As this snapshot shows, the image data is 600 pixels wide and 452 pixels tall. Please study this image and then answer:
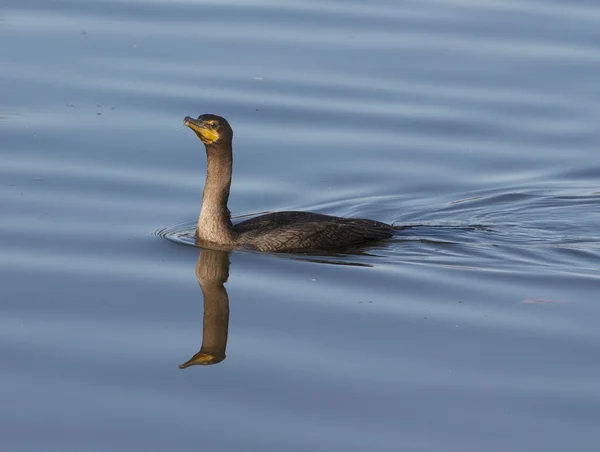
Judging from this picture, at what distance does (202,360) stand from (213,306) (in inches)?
47.6

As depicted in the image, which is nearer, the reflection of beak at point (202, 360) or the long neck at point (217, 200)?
the reflection of beak at point (202, 360)

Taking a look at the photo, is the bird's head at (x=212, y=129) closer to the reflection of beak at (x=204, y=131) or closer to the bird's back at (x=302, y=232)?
the reflection of beak at (x=204, y=131)

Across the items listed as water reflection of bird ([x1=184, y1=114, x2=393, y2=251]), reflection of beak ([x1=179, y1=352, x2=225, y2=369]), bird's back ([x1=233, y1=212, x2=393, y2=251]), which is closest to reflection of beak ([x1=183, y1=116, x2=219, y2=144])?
water reflection of bird ([x1=184, y1=114, x2=393, y2=251])

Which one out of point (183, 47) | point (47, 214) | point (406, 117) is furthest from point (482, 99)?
point (47, 214)

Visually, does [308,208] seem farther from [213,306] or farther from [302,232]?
[213,306]

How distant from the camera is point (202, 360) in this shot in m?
8.91

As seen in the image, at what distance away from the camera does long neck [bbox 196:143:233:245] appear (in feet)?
39.1

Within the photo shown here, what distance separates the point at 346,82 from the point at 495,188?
3.51 m

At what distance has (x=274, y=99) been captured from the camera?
1585 cm

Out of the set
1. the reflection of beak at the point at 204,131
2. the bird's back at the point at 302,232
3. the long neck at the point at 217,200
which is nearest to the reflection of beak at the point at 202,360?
the bird's back at the point at 302,232

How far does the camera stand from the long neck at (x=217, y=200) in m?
11.9

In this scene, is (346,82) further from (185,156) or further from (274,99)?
(185,156)

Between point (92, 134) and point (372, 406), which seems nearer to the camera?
point (372, 406)

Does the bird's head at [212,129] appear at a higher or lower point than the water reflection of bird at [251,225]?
higher
